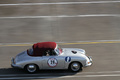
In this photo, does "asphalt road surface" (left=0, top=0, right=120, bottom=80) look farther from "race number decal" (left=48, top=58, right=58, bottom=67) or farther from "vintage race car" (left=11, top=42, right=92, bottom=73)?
"race number decal" (left=48, top=58, right=58, bottom=67)

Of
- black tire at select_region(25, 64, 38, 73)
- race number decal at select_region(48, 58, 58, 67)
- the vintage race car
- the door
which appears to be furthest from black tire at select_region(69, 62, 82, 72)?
black tire at select_region(25, 64, 38, 73)

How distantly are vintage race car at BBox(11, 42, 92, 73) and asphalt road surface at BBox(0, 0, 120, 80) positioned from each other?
34cm

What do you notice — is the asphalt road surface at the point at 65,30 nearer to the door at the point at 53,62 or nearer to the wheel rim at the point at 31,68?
the wheel rim at the point at 31,68

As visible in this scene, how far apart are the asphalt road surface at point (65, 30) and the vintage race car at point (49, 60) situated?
340mm

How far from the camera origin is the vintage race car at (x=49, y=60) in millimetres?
10484

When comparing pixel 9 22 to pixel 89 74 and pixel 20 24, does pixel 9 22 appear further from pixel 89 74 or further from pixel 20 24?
pixel 89 74

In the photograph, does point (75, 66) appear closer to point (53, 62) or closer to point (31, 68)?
point (53, 62)

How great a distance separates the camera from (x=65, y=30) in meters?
16.2

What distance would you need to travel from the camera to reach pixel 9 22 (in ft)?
57.2

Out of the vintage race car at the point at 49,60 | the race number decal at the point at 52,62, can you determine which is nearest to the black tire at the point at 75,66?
the vintage race car at the point at 49,60

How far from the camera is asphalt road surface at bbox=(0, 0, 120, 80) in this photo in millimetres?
10820

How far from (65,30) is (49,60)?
6008mm

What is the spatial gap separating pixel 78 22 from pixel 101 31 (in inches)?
85.0

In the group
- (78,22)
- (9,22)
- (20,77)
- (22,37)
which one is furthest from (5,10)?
(20,77)
